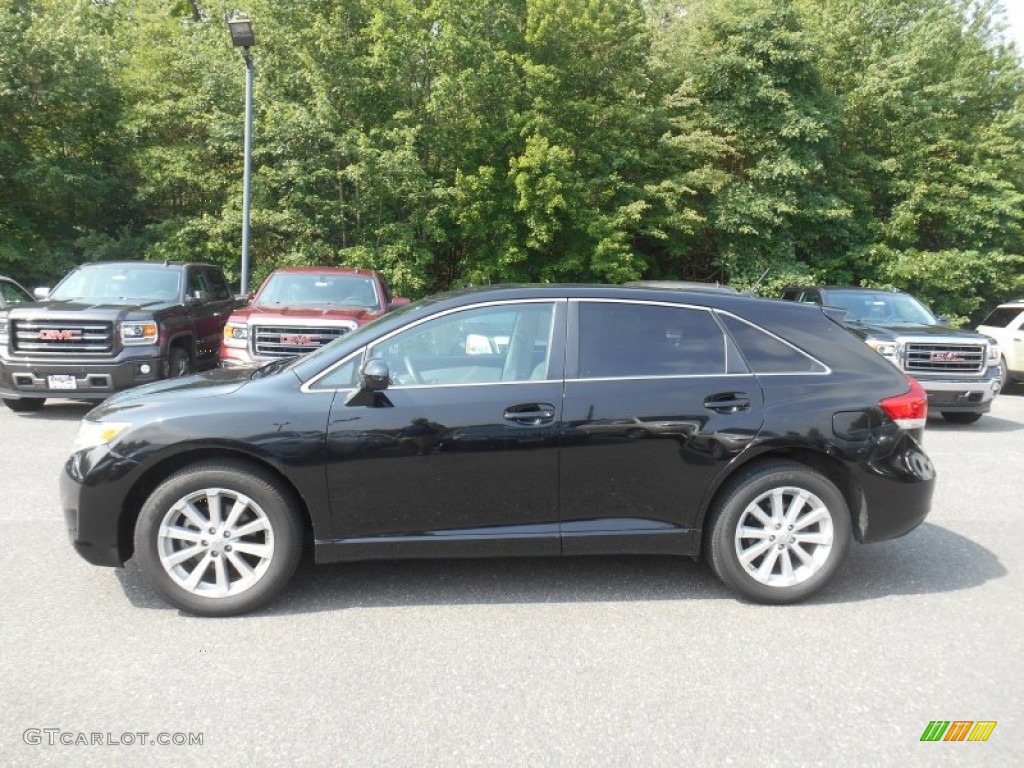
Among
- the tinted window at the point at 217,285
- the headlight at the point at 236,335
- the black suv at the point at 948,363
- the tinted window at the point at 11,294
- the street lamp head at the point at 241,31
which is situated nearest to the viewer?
the headlight at the point at 236,335

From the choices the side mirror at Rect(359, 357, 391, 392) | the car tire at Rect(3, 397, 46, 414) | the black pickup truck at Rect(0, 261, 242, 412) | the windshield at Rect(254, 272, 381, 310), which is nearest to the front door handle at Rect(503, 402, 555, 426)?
the side mirror at Rect(359, 357, 391, 392)

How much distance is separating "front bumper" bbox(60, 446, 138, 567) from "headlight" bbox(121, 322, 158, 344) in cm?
594

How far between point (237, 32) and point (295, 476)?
12629 mm

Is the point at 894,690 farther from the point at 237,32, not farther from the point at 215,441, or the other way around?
the point at 237,32

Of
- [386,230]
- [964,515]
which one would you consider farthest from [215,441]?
[386,230]

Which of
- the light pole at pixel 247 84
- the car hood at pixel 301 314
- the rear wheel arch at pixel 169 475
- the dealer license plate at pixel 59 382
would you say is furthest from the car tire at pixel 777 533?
the light pole at pixel 247 84

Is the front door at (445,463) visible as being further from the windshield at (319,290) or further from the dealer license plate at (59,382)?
the dealer license plate at (59,382)

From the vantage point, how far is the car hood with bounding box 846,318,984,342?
10.4m

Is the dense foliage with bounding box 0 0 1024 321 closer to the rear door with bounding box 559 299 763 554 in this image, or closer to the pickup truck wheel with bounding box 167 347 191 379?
the pickup truck wheel with bounding box 167 347 191 379

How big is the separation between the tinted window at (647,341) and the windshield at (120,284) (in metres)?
8.18

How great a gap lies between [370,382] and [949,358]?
29.9 feet

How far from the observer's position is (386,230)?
20172mm

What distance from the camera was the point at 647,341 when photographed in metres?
4.26

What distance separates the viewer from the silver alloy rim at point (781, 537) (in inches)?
163
